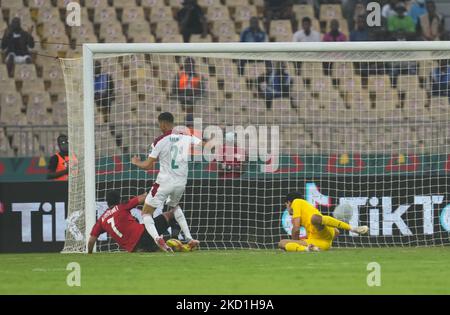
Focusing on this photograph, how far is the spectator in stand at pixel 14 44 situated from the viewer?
23.9 m

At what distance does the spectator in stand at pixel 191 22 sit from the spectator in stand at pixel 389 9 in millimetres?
3618

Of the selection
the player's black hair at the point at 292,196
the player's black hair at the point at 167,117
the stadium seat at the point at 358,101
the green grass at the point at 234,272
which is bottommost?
the green grass at the point at 234,272

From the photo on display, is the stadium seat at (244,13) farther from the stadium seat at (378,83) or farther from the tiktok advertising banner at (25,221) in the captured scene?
the tiktok advertising banner at (25,221)

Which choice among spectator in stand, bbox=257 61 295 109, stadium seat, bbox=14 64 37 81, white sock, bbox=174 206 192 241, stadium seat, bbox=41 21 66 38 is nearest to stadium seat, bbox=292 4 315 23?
stadium seat, bbox=41 21 66 38

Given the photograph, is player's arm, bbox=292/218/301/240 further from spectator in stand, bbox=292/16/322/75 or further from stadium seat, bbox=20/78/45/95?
stadium seat, bbox=20/78/45/95

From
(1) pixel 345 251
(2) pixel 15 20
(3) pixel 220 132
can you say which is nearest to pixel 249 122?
(3) pixel 220 132

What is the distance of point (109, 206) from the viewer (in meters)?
18.0

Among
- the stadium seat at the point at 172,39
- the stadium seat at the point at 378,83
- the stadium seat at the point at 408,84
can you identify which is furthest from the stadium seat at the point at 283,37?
the stadium seat at the point at 408,84

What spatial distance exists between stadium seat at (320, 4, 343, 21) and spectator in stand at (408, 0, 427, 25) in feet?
4.69

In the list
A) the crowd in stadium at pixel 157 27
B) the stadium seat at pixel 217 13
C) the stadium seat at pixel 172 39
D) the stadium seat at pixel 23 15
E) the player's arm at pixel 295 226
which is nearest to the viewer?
the player's arm at pixel 295 226

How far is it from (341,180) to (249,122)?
196cm

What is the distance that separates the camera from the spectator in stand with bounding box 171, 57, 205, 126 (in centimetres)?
1998

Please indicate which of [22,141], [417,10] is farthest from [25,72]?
[417,10]

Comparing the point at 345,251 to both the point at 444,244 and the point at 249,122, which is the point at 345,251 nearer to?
the point at 444,244
